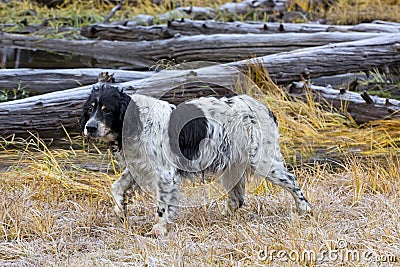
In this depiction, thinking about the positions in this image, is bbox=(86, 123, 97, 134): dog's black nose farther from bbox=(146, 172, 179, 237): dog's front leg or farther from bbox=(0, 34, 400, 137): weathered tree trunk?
bbox=(0, 34, 400, 137): weathered tree trunk

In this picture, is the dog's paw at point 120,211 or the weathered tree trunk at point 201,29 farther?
the weathered tree trunk at point 201,29

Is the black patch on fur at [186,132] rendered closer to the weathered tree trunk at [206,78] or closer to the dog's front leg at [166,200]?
the dog's front leg at [166,200]

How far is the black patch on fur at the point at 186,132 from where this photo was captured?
4.81 m

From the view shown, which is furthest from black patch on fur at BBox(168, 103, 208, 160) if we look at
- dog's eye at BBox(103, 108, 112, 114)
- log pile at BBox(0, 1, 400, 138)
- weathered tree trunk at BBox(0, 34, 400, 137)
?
log pile at BBox(0, 1, 400, 138)

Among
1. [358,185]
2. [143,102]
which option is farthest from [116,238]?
[358,185]

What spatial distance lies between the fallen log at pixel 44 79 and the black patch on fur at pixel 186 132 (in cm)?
386

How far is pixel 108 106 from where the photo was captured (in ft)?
15.0

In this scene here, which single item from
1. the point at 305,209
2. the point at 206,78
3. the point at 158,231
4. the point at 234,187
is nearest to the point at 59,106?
the point at 206,78

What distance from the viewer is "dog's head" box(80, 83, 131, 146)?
455 cm

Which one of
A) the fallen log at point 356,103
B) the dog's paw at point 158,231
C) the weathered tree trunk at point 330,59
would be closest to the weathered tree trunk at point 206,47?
the weathered tree trunk at point 330,59

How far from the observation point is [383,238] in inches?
173
